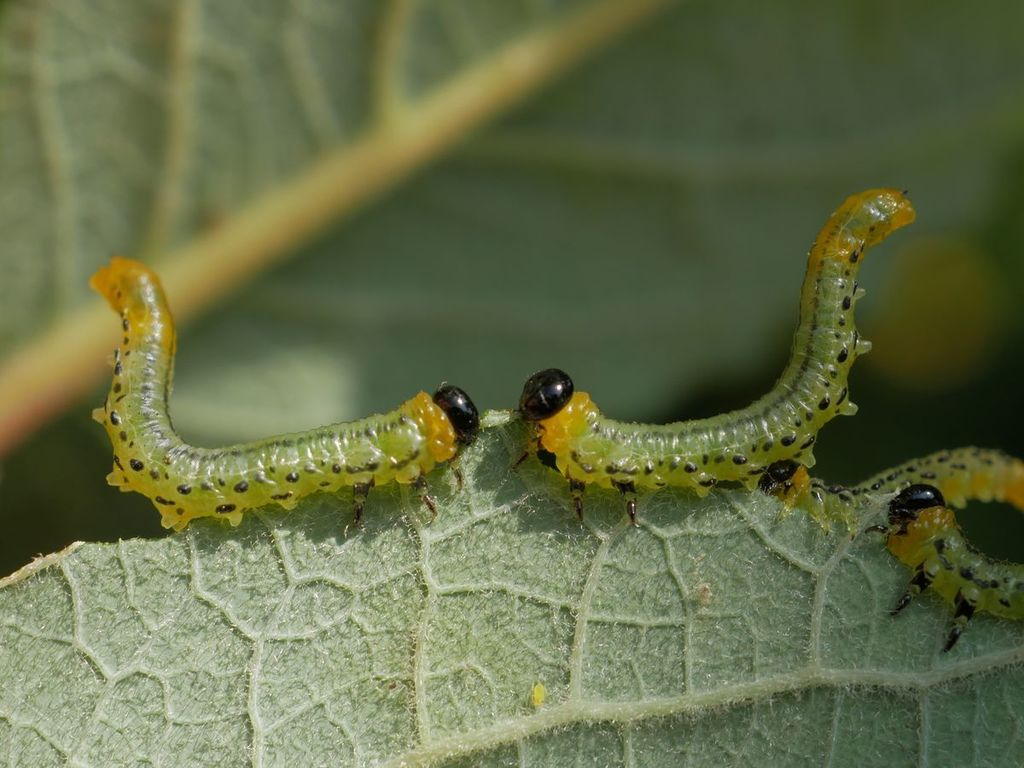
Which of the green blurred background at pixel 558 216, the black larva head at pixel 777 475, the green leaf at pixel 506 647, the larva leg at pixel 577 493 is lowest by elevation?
the green leaf at pixel 506 647

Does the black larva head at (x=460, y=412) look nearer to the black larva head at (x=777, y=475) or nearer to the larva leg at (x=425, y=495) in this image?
the larva leg at (x=425, y=495)

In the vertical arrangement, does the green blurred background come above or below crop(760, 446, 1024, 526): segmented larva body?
above

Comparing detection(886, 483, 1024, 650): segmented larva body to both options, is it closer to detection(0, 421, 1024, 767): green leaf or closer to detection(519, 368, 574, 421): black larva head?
detection(0, 421, 1024, 767): green leaf

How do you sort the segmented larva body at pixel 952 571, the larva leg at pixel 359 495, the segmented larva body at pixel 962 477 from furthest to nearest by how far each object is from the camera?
the segmented larva body at pixel 962 477, the larva leg at pixel 359 495, the segmented larva body at pixel 952 571

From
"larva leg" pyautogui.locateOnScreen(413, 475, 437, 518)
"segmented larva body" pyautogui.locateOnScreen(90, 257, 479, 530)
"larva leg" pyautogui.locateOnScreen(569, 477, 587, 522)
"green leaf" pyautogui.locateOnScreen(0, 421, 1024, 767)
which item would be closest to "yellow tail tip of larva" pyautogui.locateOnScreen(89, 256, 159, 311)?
"segmented larva body" pyautogui.locateOnScreen(90, 257, 479, 530)

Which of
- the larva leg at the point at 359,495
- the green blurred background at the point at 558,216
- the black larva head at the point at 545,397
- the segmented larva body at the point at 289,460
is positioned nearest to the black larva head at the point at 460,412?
the segmented larva body at the point at 289,460

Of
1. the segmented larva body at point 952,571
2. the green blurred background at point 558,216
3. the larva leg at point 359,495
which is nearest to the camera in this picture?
the segmented larva body at point 952,571
